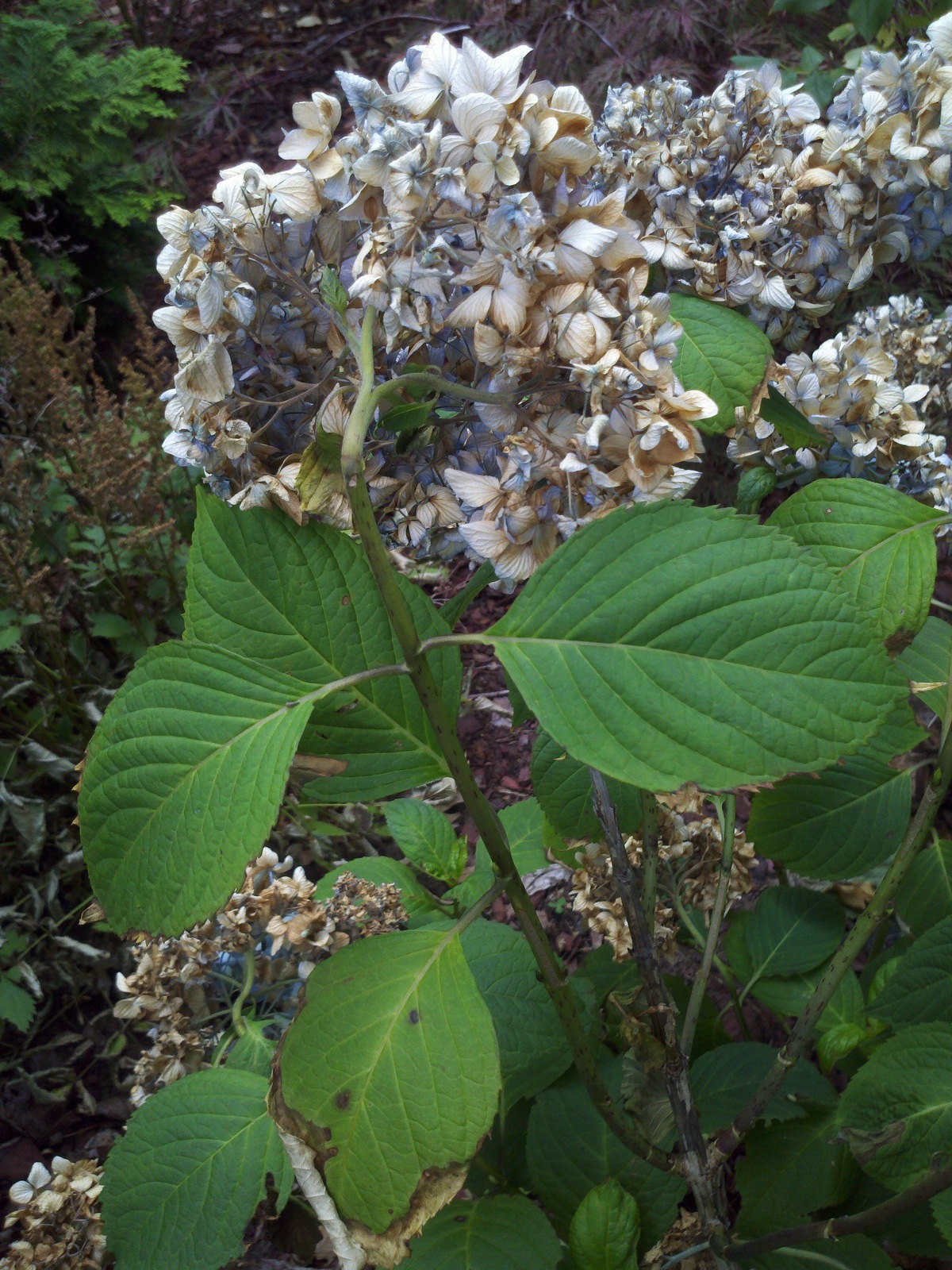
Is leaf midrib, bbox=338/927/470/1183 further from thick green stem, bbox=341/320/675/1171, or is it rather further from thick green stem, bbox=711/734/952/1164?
thick green stem, bbox=711/734/952/1164

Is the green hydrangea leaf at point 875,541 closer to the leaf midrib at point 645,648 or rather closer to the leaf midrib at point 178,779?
the leaf midrib at point 645,648

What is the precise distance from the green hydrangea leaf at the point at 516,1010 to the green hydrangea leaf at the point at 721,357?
0.69m

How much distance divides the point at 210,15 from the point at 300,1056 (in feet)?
21.9

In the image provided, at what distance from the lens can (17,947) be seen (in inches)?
90.4

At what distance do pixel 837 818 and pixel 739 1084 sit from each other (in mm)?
381

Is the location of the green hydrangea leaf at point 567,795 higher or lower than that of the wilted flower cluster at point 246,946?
higher

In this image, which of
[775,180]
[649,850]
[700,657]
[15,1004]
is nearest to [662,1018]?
[649,850]

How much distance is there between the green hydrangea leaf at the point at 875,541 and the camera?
0.81 m

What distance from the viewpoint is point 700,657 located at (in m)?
0.63

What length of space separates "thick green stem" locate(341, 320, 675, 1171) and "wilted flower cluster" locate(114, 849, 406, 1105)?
0.46m

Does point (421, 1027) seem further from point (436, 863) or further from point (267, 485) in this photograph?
point (436, 863)

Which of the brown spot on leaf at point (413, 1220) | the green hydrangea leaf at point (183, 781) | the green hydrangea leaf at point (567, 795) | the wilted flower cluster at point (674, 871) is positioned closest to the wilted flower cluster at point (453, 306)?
the green hydrangea leaf at point (183, 781)

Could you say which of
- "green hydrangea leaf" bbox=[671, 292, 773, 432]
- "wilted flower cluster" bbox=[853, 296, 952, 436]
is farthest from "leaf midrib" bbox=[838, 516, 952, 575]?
"wilted flower cluster" bbox=[853, 296, 952, 436]

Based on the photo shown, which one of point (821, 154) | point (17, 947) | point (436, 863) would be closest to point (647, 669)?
point (821, 154)
